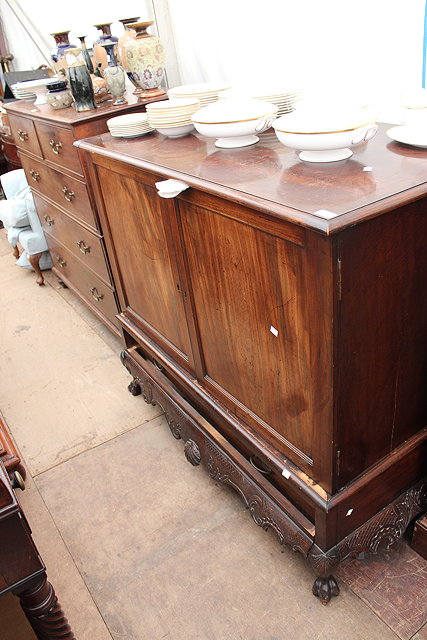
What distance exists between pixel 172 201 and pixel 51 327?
1849mm

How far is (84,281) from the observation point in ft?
9.14

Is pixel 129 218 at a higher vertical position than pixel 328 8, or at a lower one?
lower

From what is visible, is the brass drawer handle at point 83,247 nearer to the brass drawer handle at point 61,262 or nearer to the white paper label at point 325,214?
the brass drawer handle at point 61,262

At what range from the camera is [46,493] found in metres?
1.85

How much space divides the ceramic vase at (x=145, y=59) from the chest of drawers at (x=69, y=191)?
0.08 metres

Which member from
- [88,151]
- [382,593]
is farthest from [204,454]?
[88,151]

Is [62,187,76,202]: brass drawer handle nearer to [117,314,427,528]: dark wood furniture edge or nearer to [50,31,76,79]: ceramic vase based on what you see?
[50,31,76,79]: ceramic vase

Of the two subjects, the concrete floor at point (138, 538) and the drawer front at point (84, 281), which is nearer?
the concrete floor at point (138, 538)

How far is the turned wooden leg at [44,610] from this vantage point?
0.95 meters

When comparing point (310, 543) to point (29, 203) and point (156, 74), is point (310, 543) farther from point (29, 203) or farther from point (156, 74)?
point (29, 203)

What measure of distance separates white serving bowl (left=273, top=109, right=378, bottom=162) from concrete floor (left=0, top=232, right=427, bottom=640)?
114 centimetres

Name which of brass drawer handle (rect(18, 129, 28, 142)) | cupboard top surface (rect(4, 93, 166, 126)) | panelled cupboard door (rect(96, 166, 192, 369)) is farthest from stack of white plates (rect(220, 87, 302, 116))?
brass drawer handle (rect(18, 129, 28, 142))

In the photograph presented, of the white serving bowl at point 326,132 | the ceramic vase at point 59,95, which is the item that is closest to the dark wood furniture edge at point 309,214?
the white serving bowl at point 326,132

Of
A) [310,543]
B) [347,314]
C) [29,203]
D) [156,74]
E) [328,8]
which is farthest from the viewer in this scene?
[29,203]
